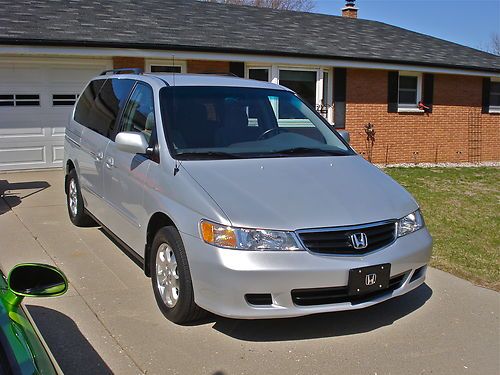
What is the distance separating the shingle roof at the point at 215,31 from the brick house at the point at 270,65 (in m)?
0.04

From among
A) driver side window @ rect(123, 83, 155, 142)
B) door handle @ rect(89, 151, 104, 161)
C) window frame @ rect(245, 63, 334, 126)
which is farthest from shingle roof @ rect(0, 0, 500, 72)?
driver side window @ rect(123, 83, 155, 142)

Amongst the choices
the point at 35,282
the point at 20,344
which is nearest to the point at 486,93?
the point at 35,282

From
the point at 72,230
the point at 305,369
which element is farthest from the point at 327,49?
the point at 305,369

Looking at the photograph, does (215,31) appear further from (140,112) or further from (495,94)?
(495,94)

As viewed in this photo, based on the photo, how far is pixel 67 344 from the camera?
3641 mm

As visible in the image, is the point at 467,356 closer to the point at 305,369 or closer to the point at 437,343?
the point at 437,343

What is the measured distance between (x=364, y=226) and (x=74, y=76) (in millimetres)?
9035

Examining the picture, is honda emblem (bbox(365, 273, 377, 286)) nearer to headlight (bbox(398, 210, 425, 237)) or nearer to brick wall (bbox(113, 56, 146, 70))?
headlight (bbox(398, 210, 425, 237))

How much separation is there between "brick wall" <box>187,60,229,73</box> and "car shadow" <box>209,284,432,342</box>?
28.9 ft

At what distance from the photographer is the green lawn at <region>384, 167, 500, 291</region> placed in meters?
5.54

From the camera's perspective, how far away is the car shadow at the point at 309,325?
385 centimetres

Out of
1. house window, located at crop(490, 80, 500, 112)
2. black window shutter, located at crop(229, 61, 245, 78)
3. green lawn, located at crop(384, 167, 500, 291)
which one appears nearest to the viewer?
green lawn, located at crop(384, 167, 500, 291)

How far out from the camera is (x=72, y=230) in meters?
6.47

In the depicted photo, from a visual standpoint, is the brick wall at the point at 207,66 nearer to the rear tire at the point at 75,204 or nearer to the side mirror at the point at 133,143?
the rear tire at the point at 75,204
